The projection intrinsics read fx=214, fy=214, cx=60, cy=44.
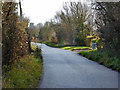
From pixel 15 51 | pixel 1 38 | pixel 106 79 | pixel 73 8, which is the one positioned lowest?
pixel 106 79

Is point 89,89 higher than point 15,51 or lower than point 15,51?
lower

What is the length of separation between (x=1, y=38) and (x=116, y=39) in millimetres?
8467

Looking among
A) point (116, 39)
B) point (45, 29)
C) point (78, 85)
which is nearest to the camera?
point (78, 85)

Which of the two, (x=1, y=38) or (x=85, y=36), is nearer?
(x=1, y=38)

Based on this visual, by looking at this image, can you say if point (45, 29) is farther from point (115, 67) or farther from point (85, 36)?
point (115, 67)

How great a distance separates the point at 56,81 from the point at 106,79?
2.40m

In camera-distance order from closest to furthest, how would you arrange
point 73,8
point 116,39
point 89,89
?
point 89,89, point 116,39, point 73,8

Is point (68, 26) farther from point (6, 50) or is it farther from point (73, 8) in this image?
point (6, 50)

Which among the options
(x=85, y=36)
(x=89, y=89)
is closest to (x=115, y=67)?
(x=89, y=89)

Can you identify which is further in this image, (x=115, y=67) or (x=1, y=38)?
(x=115, y=67)

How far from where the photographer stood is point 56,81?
9555 mm

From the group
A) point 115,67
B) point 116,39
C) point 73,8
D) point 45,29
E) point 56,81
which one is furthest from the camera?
point 45,29

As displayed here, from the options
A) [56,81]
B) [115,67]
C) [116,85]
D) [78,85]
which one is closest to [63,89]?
[78,85]

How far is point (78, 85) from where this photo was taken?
8.71 m
